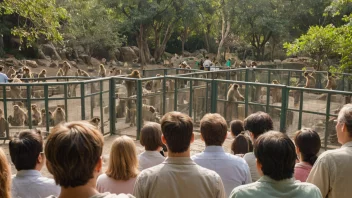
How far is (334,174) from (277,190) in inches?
41.3

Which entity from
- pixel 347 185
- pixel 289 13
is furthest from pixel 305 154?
pixel 289 13

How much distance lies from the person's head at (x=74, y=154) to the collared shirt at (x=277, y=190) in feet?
2.89

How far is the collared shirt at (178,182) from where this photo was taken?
2748mm

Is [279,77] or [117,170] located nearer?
[117,170]

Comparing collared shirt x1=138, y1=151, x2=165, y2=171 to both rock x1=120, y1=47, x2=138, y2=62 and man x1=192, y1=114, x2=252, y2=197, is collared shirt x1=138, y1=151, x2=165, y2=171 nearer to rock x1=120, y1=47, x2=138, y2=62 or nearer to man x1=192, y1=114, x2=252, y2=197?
man x1=192, y1=114, x2=252, y2=197

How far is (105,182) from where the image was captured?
131 inches

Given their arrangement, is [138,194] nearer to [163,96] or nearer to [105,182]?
[105,182]

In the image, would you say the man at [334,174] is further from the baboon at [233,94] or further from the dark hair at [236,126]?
the baboon at [233,94]

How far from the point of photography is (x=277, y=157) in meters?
2.34

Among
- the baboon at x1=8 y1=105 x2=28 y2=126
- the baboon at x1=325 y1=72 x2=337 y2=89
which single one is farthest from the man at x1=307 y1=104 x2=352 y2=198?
the baboon at x1=325 y1=72 x2=337 y2=89

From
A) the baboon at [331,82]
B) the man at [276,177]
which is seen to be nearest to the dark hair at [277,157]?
the man at [276,177]

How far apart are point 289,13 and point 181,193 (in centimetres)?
3664

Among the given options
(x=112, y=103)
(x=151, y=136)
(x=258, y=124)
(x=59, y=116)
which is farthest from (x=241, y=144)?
(x=59, y=116)

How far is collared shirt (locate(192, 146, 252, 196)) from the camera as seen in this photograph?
3.41m
